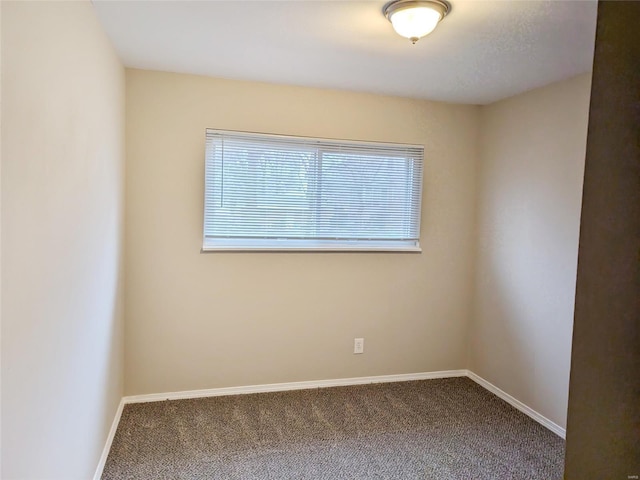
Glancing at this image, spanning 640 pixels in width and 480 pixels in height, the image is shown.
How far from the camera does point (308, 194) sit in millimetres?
3283

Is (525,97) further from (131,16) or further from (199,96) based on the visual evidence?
(131,16)

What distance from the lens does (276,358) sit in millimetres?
3318

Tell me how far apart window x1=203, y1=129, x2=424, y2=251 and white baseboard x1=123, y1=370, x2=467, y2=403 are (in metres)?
1.07

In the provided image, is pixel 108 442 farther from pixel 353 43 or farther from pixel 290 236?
pixel 353 43

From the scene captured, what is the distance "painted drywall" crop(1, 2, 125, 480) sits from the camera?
1088 millimetres

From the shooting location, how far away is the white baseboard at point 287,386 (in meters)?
3.09

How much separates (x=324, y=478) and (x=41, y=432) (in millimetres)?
1453

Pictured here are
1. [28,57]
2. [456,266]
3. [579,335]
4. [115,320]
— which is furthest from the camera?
[456,266]

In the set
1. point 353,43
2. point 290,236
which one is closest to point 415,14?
point 353,43

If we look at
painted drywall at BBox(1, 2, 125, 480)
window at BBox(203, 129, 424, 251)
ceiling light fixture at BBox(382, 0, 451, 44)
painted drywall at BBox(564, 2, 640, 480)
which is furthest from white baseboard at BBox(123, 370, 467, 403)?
painted drywall at BBox(564, 2, 640, 480)

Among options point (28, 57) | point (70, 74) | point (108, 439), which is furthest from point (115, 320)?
point (28, 57)

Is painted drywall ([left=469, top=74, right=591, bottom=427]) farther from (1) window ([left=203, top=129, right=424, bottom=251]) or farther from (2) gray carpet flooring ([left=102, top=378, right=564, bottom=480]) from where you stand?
(1) window ([left=203, top=129, right=424, bottom=251])

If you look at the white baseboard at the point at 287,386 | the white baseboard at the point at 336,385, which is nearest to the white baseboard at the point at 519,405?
the white baseboard at the point at 336,385

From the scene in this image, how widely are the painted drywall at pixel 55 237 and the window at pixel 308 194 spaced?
2.80ft
